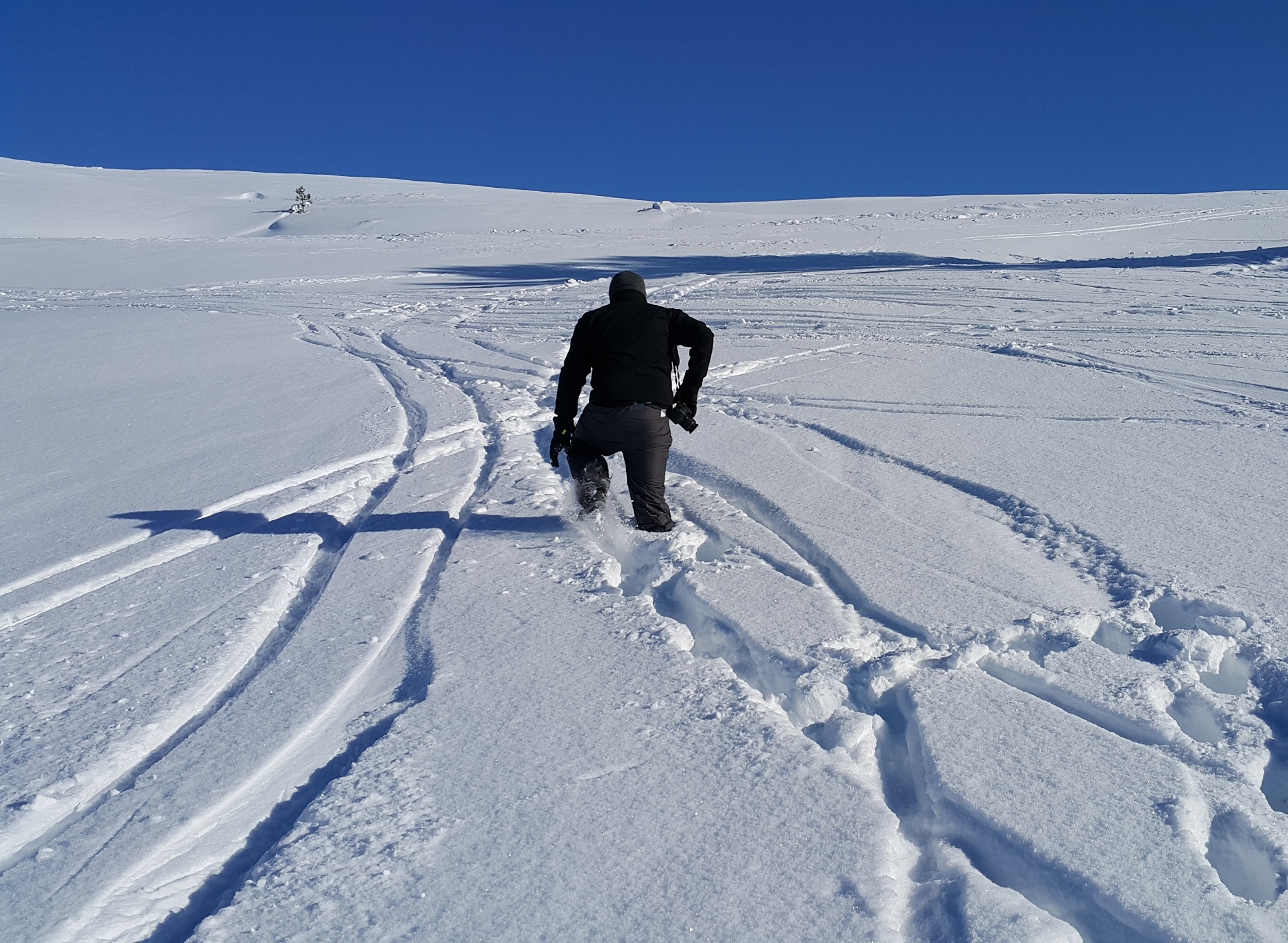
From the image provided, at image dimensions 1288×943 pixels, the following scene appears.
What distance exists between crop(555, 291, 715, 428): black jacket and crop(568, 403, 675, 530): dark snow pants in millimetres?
60

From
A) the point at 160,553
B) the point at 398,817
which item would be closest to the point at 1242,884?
the point at 398,817

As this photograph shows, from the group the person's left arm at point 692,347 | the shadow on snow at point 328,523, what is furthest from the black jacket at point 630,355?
the shadow on snow at point 328,523

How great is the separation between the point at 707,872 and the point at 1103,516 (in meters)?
2.97

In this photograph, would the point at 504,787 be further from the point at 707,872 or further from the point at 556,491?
the point at 556,491

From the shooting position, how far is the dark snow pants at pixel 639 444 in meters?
4.20

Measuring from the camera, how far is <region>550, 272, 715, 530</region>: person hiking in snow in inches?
165

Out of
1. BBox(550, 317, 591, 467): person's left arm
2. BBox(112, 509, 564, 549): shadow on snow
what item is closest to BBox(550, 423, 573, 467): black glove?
BBox(550, 317, 591, 467): person's left arm

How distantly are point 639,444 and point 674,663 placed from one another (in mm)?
1439

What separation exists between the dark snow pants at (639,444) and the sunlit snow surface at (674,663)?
18 centimetres

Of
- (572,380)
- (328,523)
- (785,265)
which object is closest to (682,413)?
(572,380)

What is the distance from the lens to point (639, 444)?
423 cm

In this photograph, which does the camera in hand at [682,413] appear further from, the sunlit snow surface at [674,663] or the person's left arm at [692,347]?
the sunlit snow surface at [674,663]

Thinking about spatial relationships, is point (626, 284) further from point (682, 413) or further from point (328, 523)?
point (328, 523)

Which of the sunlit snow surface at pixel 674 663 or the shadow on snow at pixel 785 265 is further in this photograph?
the shadow on snow at pixel 785 265
